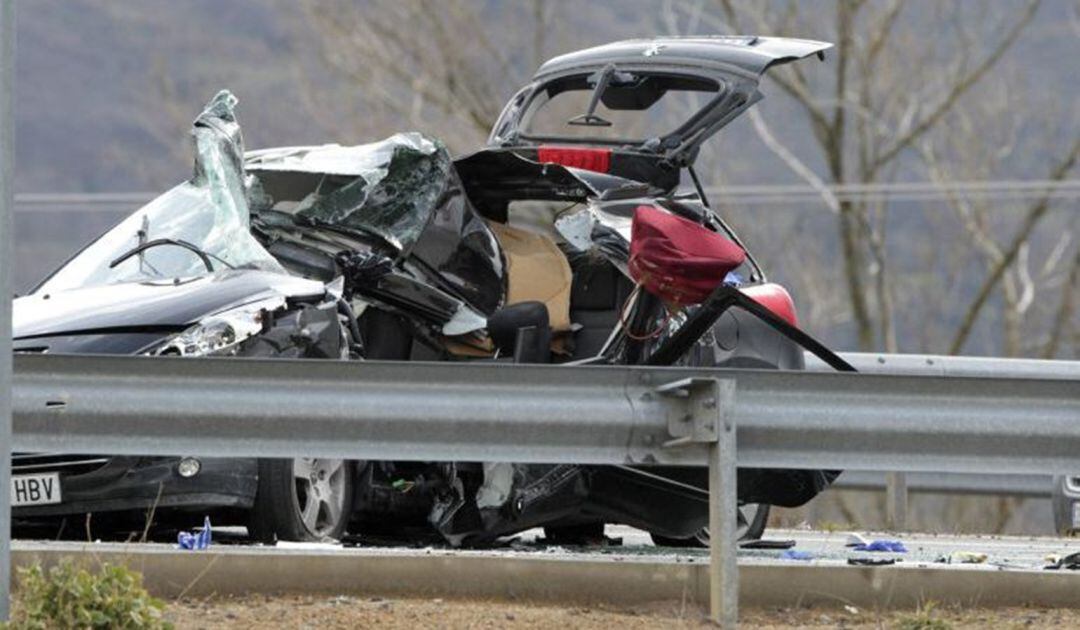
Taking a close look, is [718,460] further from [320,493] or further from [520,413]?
[320,493]

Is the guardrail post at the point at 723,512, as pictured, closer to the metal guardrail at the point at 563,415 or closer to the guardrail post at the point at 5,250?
the metal guardrail at the point at 563,415

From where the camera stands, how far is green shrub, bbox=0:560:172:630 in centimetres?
650

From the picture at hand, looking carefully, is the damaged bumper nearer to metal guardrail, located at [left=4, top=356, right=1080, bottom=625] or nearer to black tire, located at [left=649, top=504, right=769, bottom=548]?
metal guardrail, located at [left=4, top=356, right=1080, bottom=625]

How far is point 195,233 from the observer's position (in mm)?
9945

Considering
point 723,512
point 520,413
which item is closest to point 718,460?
point 723,512

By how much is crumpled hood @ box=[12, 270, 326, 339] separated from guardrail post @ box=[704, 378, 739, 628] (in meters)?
2.47

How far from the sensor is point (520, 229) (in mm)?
10742

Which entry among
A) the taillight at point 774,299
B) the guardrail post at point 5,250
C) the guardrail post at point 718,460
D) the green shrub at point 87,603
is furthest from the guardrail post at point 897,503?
the guardrail post at point 5,250

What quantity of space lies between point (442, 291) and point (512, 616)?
2.93 m

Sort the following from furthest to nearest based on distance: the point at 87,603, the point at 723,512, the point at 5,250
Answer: the point at 723,512 < the point at 87,603 < the point at 5,250

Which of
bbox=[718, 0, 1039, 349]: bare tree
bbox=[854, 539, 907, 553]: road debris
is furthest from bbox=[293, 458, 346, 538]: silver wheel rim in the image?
bbox=[718, 0, 1039, 349]: bare tree

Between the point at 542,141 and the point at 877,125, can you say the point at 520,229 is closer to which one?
the point at 542,141

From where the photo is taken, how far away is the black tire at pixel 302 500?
8984 mm

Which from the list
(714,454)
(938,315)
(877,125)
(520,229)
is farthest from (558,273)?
(938,315)
